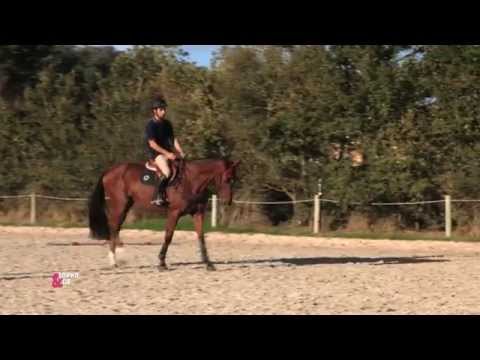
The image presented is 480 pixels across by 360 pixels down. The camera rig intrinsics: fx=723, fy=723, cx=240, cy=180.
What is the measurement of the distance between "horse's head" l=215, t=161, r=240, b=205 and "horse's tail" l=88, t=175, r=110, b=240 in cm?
248

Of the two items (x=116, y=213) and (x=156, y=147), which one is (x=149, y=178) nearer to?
(x=156, y=147)

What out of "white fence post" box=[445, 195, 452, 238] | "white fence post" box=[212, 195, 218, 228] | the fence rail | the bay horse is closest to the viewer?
the bay horse

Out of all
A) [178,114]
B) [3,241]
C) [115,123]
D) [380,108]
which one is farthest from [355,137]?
[3,241]

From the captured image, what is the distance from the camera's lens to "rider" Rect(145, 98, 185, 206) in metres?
12.2

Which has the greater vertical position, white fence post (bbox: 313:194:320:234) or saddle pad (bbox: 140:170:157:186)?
saddle pad (bbox: 140:170:157:186)

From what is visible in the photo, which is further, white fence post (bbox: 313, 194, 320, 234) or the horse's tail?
white fence post (bbox: 313, 194, 320, 234)

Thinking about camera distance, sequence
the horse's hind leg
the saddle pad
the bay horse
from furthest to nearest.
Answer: the horse's hind leg → the saddle pad → the bay horse

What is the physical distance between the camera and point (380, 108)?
2361cm

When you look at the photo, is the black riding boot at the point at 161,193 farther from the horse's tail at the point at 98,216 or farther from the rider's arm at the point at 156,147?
the horse's tail at the point at 98,216

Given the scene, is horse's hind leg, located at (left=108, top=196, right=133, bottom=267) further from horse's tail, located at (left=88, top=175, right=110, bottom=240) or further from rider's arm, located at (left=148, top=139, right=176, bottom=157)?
rider's arm, located at (left=148, top=139, right=176, bottom=157)

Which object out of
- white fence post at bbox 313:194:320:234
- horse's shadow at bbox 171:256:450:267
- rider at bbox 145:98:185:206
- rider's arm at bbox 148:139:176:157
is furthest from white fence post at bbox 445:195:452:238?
rider's arm at bbox 148:139:176:157

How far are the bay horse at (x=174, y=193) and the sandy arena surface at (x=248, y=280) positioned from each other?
1.88 ft

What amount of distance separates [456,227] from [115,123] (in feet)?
44.5

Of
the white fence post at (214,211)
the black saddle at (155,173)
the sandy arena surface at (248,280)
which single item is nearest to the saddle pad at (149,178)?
the black saddle at (155,173)
